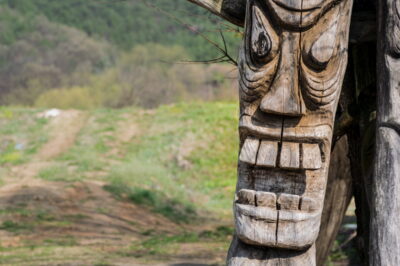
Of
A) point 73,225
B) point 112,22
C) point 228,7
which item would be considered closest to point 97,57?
point 112,22

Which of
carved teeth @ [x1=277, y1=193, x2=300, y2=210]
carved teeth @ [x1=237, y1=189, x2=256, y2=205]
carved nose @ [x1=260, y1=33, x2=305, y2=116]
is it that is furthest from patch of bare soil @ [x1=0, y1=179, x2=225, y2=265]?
carved nose @ [x1=260, y1=33, x2=305, y2=116]

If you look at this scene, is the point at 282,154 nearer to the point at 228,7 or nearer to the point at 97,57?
the point at 228,7

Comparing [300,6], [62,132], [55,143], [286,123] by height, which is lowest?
[55,143]

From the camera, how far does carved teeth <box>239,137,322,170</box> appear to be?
2506mm

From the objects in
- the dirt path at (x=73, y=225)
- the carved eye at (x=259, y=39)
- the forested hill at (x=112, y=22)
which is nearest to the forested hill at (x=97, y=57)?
the forested hill at (x=112, y=22)

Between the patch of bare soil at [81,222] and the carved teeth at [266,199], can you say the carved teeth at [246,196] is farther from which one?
the patch of bare soil at [81,222]

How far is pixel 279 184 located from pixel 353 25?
1015 millimetres

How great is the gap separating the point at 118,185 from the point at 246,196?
8.77 m

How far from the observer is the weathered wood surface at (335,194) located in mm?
4348

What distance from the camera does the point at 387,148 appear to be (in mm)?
2596

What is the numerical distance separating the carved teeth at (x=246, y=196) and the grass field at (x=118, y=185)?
3.95 m

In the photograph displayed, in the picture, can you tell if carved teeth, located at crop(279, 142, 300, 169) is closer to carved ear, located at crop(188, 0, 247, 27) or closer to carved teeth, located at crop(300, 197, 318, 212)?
carved teeth, located at crop(300, 197, 318, 212)

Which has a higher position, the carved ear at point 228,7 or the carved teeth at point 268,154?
the carved ear at point 228,7

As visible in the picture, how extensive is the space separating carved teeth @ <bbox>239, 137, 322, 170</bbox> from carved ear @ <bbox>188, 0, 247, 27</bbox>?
32.7 inches
